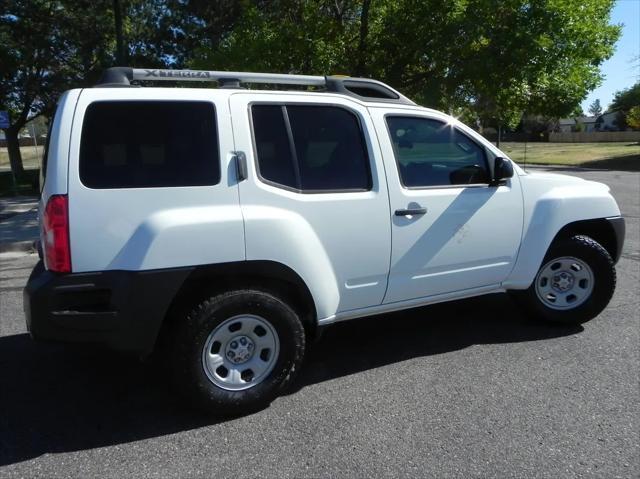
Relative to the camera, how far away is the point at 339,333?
15.6ft

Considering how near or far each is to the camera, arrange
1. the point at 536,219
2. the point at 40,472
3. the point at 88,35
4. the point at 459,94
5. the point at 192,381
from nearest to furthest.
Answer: the point at 40,472 < the point at 192,381 < the point at 536,219 < the point at 459,94 < the point at 88,35

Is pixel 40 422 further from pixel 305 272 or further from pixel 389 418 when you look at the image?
pixel 389 418

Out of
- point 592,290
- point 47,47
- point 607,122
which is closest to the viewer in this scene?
point 592,290

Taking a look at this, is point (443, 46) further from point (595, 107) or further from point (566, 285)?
point (595, 107)

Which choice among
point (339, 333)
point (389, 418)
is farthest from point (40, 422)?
point (339, 333)

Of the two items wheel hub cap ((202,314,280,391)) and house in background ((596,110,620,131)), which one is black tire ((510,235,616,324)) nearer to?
wheel hub cap ((202,314,280,391))

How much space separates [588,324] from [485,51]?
5820 mm

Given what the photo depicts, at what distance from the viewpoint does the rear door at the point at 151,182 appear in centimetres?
290

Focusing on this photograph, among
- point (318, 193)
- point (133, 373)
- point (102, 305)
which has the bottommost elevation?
point (133, 373)

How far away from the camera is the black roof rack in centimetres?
332

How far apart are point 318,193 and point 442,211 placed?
0.96 meters

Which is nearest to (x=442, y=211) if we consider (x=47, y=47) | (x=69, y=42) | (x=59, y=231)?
(x=59, y=231)

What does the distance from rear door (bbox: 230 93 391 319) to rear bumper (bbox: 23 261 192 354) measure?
55 cm

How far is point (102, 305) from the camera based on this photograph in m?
2.97
